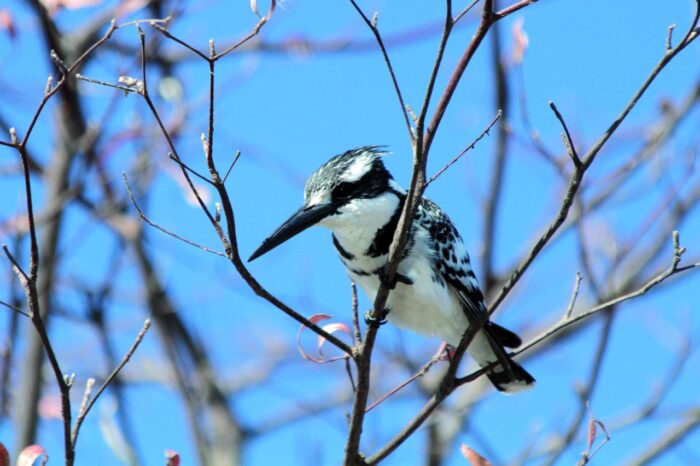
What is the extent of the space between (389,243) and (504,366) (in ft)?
2.45

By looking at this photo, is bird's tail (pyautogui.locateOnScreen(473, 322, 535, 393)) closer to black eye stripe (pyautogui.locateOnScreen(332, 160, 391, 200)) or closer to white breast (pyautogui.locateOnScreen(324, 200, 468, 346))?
white breast (pyautogui.locateOnScreen(324, 200, 468, 346))

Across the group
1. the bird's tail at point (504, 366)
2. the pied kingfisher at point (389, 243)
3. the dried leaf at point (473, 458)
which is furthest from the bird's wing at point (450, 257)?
the dried leaf at point (473, 458)

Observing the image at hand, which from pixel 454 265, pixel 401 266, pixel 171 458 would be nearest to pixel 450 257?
pixel 454 265

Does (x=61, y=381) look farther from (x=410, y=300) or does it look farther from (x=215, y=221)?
(x=410, y=300)

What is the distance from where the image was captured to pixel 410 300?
3506 millimetres

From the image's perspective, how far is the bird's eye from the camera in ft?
11.3

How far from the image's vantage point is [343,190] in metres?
3.47

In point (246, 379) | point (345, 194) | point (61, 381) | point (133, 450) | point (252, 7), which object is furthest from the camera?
point (246, 379)

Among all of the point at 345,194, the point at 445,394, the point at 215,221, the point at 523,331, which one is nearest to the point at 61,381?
the point at 215,221

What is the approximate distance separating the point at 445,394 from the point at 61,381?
4.00 ft

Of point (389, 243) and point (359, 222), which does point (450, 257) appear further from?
point (359, 222)

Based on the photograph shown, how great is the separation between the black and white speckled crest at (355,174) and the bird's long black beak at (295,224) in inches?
3.7

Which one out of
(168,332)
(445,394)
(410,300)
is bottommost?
(445,394)

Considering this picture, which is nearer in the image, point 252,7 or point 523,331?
point 252,7
